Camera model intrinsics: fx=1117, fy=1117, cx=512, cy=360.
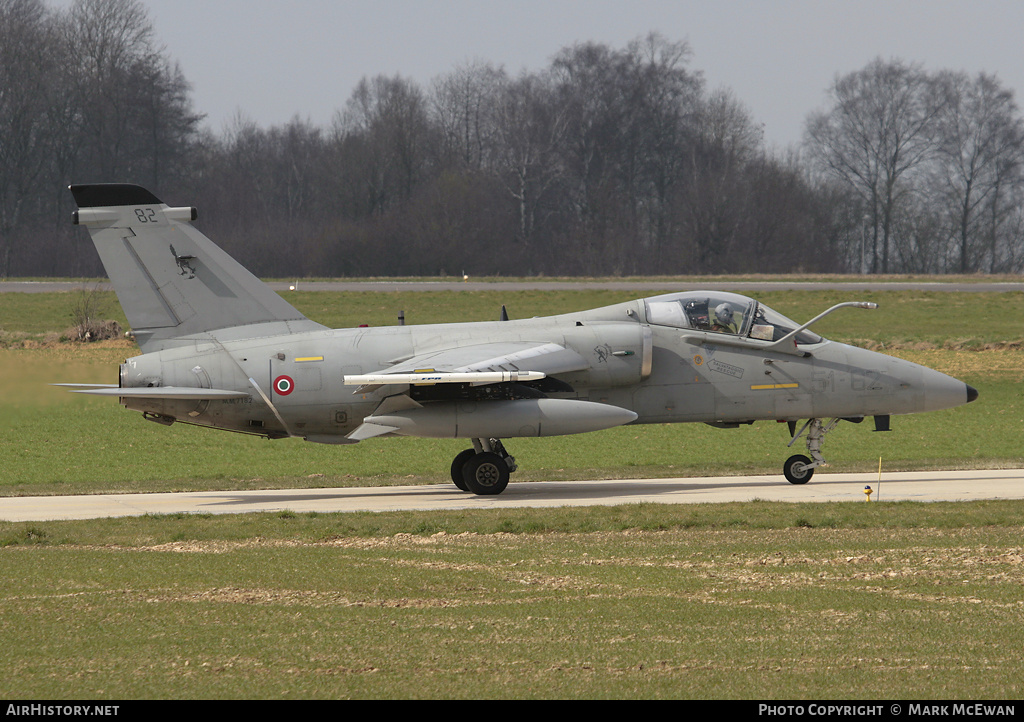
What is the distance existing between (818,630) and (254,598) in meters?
5.03

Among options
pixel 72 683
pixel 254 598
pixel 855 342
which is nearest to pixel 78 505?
pixel 254 598

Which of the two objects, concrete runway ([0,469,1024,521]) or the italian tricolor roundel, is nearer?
concrete runway ([0,469,1024,521])

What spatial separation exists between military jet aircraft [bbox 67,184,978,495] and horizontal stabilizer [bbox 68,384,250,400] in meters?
0.03

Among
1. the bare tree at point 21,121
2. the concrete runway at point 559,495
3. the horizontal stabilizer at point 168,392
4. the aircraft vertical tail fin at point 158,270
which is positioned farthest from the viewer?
the bare tree at point 21,121

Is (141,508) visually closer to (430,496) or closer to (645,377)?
(430,496)

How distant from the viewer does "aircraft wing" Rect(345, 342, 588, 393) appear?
17438 mm

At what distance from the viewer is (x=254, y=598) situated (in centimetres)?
1031

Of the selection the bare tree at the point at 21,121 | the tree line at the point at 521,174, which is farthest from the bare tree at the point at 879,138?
the bare tree at the point at 21,121

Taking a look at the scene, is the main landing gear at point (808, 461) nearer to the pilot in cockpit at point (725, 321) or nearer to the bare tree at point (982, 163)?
the pilot in cockpit at point (725, 321)

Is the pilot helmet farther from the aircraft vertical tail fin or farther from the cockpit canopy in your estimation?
the aircraft vertical tail fin

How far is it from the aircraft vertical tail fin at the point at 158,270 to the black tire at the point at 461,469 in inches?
145

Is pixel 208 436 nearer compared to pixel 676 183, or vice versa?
pixel 208 436

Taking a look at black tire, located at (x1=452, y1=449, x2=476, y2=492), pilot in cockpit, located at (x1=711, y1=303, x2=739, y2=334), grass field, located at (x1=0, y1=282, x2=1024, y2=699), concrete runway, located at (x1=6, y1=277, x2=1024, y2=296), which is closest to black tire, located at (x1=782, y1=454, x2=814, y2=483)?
pilot in cockpit, located at (x1=711, y1=303, x2=739, y2=334)

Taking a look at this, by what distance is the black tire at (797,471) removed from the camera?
1958cm
